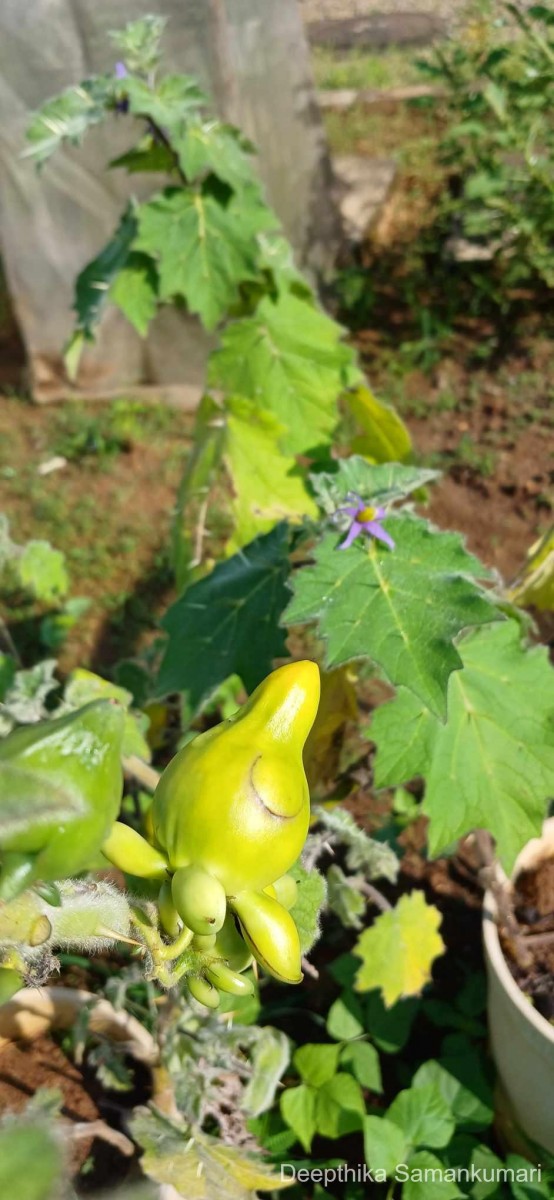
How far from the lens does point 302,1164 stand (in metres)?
1.49

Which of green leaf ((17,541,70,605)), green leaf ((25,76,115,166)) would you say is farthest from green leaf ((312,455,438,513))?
green leaf ((17,541,70,605))

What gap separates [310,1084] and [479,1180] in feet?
0.95

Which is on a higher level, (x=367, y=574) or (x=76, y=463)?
(x=367, y=574)

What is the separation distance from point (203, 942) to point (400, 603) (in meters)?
0.68

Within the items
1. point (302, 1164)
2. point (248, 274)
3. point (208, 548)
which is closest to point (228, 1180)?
point (302, 1164)

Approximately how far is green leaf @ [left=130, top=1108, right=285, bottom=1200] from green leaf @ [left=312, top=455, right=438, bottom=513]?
0.84 meters

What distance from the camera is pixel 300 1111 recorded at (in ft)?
4.86

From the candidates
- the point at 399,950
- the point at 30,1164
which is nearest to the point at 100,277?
the point at 399,950

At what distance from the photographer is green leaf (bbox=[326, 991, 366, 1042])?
1.61 meters

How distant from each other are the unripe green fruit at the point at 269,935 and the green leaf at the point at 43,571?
2010mm

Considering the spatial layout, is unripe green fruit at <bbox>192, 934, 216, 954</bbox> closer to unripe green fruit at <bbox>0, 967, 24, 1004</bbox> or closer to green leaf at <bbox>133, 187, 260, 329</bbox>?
unripe green fruit at <bbox>0, 967, 24, 1004</bbox>

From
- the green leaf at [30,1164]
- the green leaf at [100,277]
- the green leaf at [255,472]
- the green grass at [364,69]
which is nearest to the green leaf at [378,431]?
the green leaf at [255,472]

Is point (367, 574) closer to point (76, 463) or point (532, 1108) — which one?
point (532, 1108)

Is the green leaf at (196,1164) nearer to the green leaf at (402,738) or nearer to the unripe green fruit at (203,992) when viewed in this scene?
the green leaf at (402,738)
